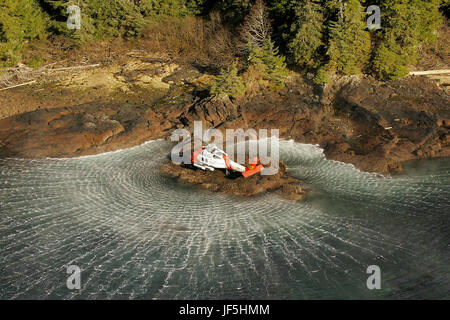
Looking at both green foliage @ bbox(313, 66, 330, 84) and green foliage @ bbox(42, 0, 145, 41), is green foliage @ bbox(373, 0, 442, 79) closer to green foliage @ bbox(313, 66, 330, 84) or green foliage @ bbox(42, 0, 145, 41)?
green foliage @ bbox(313, 66, 330, 84)

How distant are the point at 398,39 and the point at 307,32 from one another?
892 cm

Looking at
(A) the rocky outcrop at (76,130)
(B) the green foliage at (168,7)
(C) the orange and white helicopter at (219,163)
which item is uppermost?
(B) the green foliage at (168,7)

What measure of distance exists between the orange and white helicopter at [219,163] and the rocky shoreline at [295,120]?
6.26m

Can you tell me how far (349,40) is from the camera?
30938 millimetres

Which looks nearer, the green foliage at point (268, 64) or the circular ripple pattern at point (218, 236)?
the circular ripple pattern at point (218, 236)

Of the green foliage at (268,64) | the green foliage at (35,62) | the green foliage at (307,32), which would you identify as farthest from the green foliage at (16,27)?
the green foliage at (307,32)

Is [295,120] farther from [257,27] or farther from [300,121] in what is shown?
[257,27]

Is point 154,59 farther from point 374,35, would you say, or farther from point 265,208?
point 265,208

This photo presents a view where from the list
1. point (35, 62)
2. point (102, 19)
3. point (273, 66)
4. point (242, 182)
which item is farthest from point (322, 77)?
point (35, 62)

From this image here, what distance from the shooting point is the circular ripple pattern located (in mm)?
12531

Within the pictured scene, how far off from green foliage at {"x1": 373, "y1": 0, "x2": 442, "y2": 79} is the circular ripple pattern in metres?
13.8

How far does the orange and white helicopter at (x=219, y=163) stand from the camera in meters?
19.4

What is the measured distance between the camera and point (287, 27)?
34.4 m

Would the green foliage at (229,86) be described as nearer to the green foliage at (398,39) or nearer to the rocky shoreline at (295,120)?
the rocky shoreline at (295,120)
